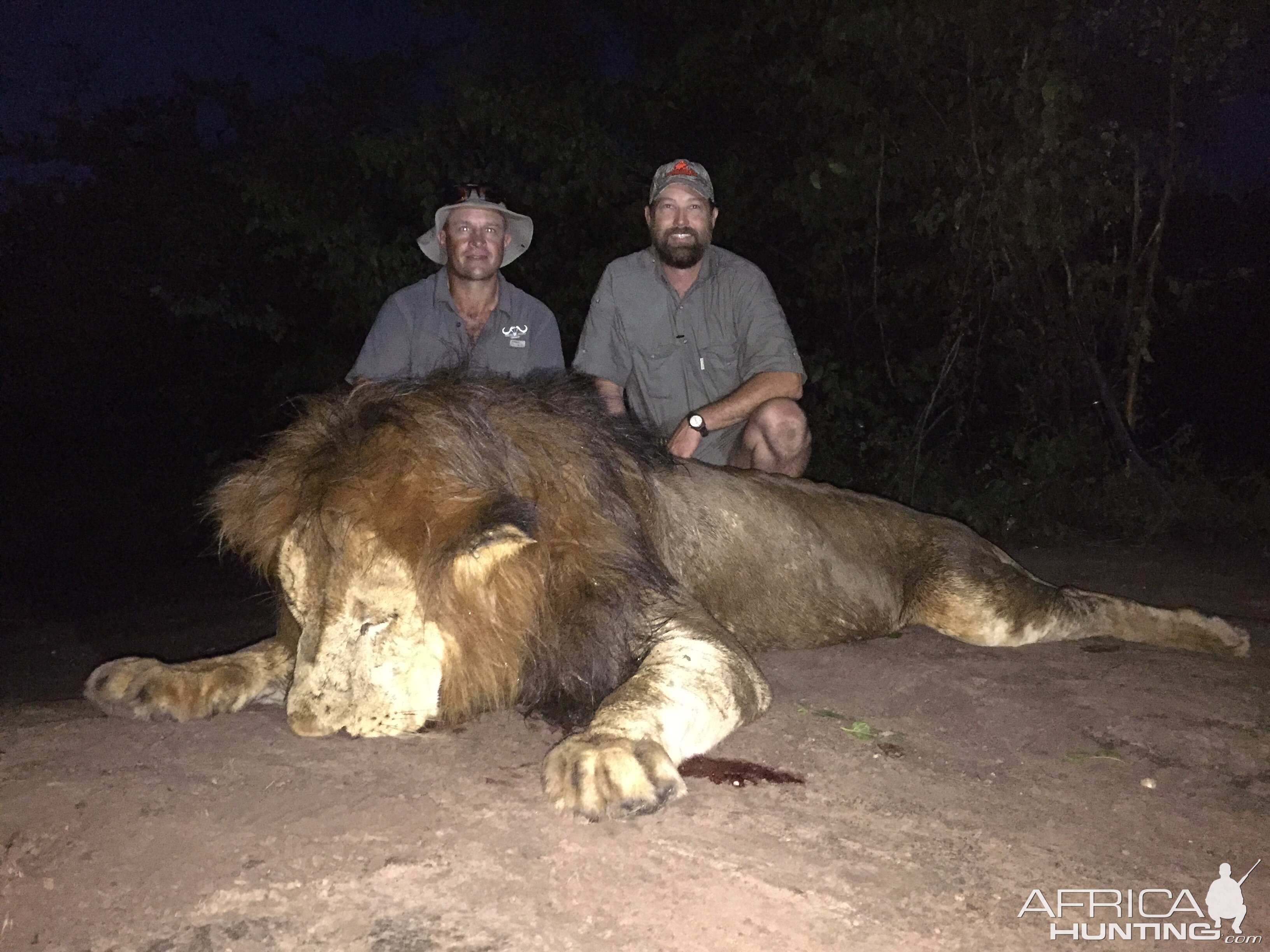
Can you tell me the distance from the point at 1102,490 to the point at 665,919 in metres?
6.24

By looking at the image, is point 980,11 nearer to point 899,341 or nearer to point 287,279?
point 899,341

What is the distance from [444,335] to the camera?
4.77 metres

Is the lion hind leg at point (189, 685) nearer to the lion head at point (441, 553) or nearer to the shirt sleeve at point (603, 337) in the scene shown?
the lion head at point (441, 553)

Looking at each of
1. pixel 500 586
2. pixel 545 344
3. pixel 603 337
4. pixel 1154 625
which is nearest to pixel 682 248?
pixel 603 337

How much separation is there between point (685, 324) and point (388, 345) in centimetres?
138

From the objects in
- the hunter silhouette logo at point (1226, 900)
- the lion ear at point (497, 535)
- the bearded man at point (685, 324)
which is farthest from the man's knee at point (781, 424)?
the hunter silhouette logo at point (1226, 900)

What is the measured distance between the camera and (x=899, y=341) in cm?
864

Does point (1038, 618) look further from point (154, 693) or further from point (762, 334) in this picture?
point (154, 693)

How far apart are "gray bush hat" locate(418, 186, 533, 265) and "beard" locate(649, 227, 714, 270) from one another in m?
0.69

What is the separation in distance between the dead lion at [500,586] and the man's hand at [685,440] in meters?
0.75

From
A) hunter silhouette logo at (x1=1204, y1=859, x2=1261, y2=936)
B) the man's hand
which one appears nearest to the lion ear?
hunter silhouette logo at (x1=1204, y1=859, x2=1261, y2=936)

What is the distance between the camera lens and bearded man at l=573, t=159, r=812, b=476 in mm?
4793

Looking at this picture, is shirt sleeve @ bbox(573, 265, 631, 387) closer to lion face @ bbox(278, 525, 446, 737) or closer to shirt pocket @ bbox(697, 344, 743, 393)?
shirt pocket @ bbox(697, 344, 743, 393)

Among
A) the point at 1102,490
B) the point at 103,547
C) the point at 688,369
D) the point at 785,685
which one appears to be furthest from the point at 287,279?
the point at 785,685
